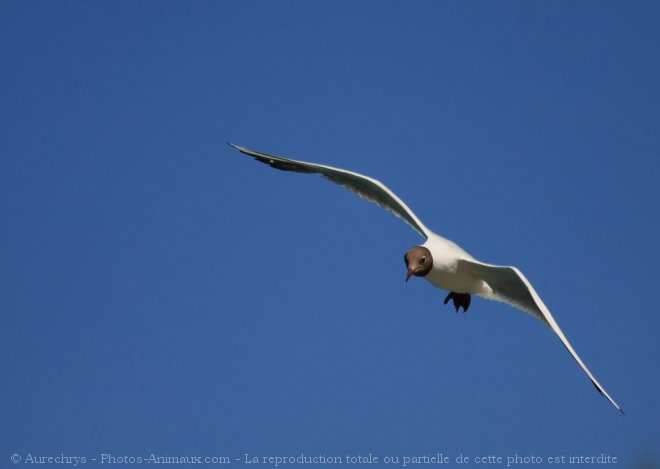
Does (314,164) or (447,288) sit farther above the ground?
(314,164)

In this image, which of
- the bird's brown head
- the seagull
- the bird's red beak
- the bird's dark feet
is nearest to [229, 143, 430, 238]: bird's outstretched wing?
the seagull

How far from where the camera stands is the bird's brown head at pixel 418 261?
9727 mm

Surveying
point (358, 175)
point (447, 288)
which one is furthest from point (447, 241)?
point (358, 175)

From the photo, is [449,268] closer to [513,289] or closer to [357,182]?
[513,289]

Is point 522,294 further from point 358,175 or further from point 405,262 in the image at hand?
point 358,175

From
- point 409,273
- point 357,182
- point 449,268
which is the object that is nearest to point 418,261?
point 409,273

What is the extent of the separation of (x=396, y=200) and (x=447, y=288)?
1296 mm

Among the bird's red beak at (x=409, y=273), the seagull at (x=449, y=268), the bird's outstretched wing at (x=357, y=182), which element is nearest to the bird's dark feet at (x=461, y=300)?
the seagull at (x=449, y=268)

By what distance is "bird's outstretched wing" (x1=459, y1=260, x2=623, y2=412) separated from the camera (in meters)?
8.61

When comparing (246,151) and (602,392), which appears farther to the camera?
(246,151)

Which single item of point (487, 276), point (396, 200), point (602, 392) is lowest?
point (602, 392)

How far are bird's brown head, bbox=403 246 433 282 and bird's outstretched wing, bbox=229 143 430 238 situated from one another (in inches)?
36.7

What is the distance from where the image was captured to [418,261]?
9727 mm

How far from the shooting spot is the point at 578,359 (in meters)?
8.05
